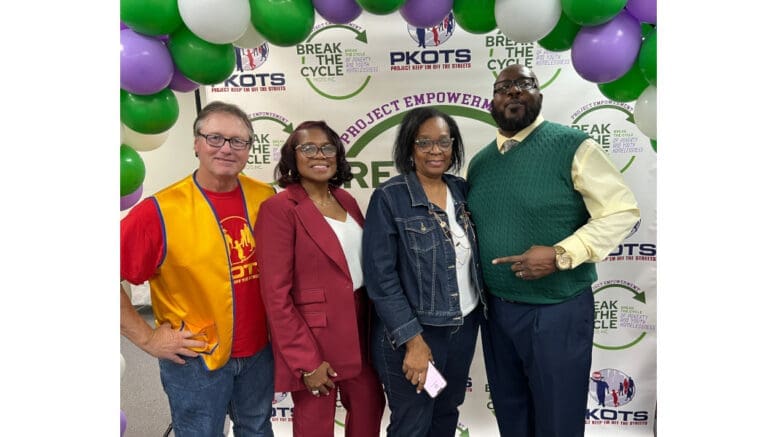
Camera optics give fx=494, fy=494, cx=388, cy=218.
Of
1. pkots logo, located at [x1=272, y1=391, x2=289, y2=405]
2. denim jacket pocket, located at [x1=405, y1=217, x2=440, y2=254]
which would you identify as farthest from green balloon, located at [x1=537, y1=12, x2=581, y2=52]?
pkots logo, located at [x1=272, y1=391, x2=289, y2=405]

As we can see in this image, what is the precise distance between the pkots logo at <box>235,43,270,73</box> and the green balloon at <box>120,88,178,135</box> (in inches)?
43.8

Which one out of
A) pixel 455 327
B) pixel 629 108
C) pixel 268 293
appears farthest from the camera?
pixel 629 108

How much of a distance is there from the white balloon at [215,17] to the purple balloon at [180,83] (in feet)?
0.91

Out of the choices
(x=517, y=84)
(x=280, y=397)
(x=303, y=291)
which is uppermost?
(x=517, y=84)

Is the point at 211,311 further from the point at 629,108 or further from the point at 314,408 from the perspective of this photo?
the point at 629,108

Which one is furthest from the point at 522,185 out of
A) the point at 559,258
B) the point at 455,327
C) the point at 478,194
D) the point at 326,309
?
the point at 326,309

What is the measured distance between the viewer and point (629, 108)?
299cm

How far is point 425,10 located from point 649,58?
0.87 meters

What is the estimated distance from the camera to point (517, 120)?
82.8 inches

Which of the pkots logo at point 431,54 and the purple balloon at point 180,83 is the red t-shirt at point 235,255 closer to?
the purple balloon at point 180,83

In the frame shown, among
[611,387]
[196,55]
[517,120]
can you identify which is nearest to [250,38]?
[196,55]

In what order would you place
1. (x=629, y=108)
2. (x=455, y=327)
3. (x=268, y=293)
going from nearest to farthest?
(x=268, y=293), (x=455, y=327), (x=629, y=108)

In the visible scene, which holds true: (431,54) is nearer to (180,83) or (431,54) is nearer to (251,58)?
(251,58)

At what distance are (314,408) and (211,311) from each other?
23.6 inches
